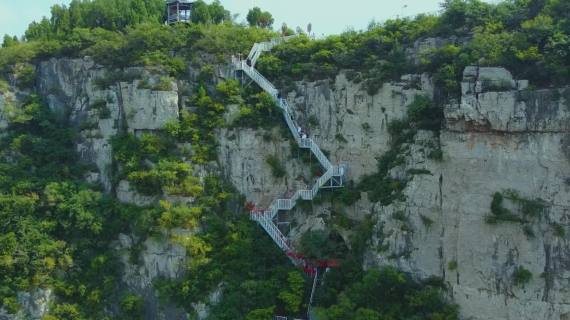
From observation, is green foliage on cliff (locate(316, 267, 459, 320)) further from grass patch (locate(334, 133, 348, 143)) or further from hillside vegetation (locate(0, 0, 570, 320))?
grass patch (locate(334, 133, 348, 143))

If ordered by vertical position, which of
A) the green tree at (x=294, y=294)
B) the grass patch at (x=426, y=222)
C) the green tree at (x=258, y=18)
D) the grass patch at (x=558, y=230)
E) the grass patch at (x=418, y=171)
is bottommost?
the green tree at (x=294, y=294)

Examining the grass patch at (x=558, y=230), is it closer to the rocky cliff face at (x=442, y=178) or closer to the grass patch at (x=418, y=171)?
the rocky cliff face at (x=442, y=178)

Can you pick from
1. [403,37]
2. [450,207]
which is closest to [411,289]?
[450,207]

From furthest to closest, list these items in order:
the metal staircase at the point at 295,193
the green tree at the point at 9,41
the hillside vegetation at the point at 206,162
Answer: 1. the green tree at the point at 9,41
2. the metal staircase at the point at 295,193
3. the hillside vegetation at the point at 206,162

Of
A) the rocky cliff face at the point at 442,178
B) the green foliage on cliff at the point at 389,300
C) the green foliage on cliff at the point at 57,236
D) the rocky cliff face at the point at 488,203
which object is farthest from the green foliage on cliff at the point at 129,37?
the green foliage on cliff at the point at 389,300

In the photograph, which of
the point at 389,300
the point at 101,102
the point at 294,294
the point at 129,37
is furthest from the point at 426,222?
the point at 129,37

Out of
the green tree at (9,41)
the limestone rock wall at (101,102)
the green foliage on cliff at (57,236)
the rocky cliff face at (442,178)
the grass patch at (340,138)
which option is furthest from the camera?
the green tree at (9,41)

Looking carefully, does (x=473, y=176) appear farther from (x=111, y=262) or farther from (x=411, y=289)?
(x=111, y=262)

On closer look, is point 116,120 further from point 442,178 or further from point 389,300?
point 442,178

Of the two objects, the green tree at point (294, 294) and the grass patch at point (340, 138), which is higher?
the grass patch at point (340, 138)
